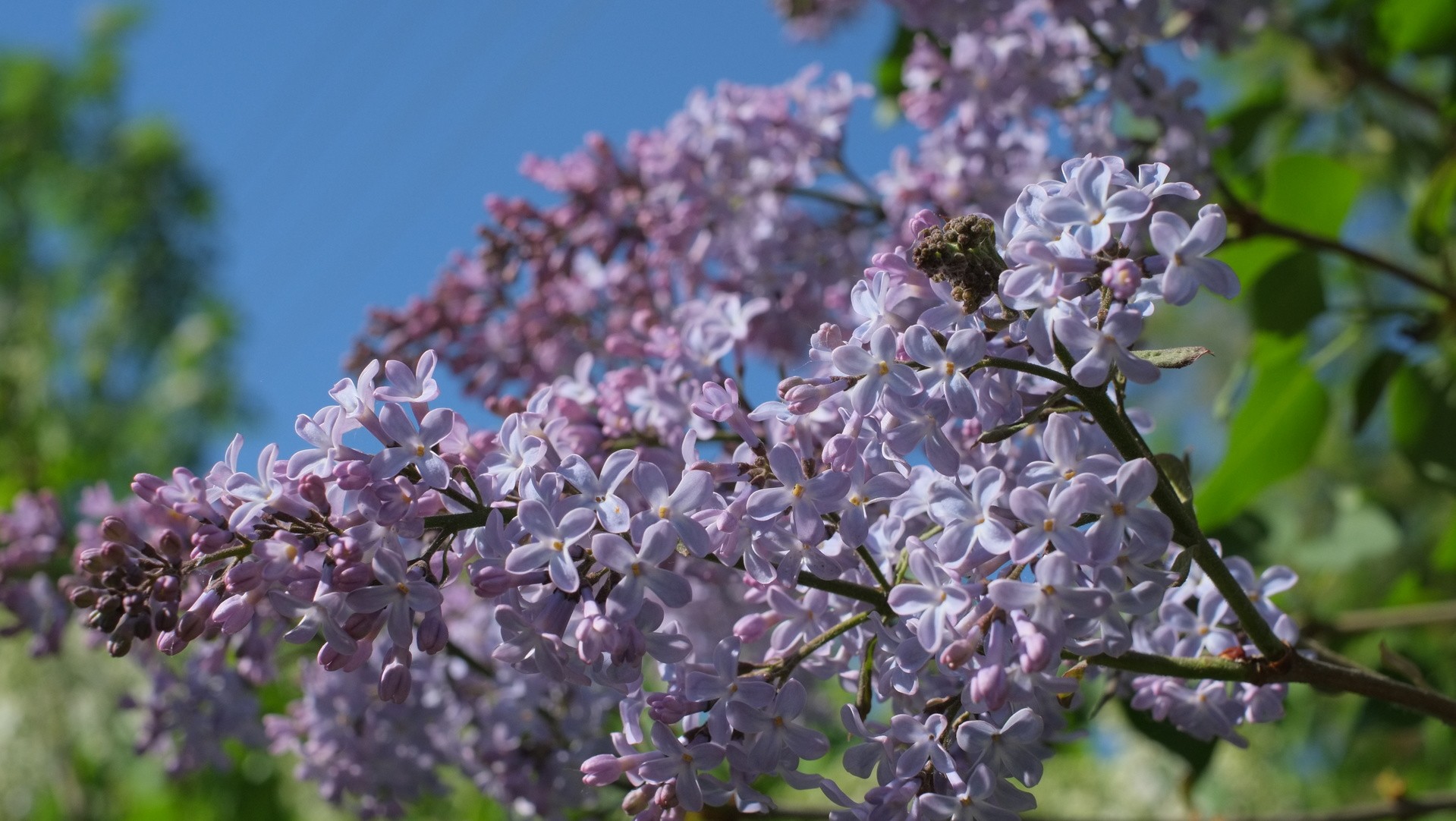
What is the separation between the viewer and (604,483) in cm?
100

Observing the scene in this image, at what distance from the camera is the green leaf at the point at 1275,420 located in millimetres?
2104

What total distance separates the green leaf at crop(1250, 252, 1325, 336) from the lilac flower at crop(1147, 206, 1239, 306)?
132cm

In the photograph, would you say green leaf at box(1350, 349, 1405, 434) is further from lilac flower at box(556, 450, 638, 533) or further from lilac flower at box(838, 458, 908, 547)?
lilac flower at box(556, 450, 638, 533)

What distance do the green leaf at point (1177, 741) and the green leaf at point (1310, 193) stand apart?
38.6 inches

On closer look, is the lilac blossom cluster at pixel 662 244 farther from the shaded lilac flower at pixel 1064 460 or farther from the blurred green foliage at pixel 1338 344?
the shaded lilac flower at pixel 1064 460

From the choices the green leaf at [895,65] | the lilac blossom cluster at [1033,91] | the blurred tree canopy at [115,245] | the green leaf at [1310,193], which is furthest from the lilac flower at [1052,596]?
the blurred tree canopy at [115,245]

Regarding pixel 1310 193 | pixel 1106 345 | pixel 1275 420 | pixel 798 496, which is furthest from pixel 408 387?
pixel 1310 193

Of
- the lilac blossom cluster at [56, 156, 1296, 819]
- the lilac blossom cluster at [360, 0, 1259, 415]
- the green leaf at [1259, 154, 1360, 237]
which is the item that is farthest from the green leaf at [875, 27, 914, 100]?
the lilac blossom cluster at [56, 156, 1296, 819]

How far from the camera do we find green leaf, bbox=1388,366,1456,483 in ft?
7.04

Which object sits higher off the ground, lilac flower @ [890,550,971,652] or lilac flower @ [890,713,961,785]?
lilac flower @ [890,550,971,652]

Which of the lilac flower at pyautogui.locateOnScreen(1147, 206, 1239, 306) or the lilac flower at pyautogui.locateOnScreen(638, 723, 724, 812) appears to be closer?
the lilac flower at pyautogui.locateOnScreen(1147, 206, 1239, 306)

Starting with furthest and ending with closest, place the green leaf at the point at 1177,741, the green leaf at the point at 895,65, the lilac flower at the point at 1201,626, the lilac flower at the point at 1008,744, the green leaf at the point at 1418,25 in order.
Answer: the green leaf at the point at 895,65
the green leaf at the point at 1418,25
the green leaf at the point at 1177,741
the lilac flower at the point at 1201,626
the lilac flower at the point at 1008,744

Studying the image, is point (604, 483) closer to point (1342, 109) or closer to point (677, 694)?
point (677, 694)

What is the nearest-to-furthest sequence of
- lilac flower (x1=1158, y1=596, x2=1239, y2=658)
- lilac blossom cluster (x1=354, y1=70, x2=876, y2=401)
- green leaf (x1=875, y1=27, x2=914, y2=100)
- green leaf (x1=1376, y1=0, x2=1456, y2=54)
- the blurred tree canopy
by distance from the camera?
lilac flower (x1=1158, y1=596, x2=1239, y2=658)
lilac blossom cluster (x1=354, y1=70, x2=876, y2=401)
green leaf (x1=1376, y1=0, x2=1456, y2=54)
green leaf (x1=875, y1=27, x2=914, y2=100)
the blurred tree canopy
